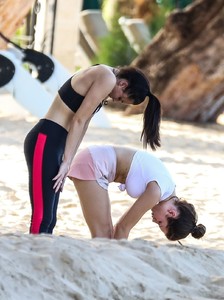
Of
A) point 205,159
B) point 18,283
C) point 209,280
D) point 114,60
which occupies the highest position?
point 18,283

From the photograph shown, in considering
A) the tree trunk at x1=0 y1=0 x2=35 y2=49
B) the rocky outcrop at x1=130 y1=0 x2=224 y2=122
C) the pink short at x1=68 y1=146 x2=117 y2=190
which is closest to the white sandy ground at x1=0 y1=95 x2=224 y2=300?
the pink short at x1=68 y1=146 x2=117 y2=190

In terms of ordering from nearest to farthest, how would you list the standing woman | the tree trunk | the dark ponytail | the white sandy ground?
the white sandy ground < the standing woman < the dark ponytail < the tree trunk

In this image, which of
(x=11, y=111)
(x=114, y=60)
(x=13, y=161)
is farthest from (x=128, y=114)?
(x=13, y=161)

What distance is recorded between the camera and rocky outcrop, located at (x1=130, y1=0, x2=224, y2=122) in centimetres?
1366

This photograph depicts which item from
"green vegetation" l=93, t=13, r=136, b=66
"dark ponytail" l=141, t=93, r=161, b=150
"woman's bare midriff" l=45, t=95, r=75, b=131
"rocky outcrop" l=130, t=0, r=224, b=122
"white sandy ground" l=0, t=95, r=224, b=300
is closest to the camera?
"white sandy ground" l=0, t=95, r=224, b=300

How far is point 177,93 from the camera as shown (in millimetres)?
14070

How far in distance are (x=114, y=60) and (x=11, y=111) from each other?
4316 millimetres

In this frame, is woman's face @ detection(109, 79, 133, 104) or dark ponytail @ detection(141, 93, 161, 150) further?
dark ponytail @ detection(141, 93, 161, 150)

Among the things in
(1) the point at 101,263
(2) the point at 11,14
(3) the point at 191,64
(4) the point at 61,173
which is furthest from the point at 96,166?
(3) the point at 191,64

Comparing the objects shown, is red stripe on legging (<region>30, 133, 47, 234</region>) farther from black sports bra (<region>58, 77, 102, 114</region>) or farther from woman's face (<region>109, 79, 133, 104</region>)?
woman's face (<region>109, 79, 133, 104</region>)

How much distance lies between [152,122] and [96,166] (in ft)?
1.25

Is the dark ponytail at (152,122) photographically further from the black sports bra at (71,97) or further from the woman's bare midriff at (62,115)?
the woman's bare midriff at (62,115)

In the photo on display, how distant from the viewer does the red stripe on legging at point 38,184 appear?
530 cm

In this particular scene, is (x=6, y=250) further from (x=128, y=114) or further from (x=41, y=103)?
(x=128, y=114)
